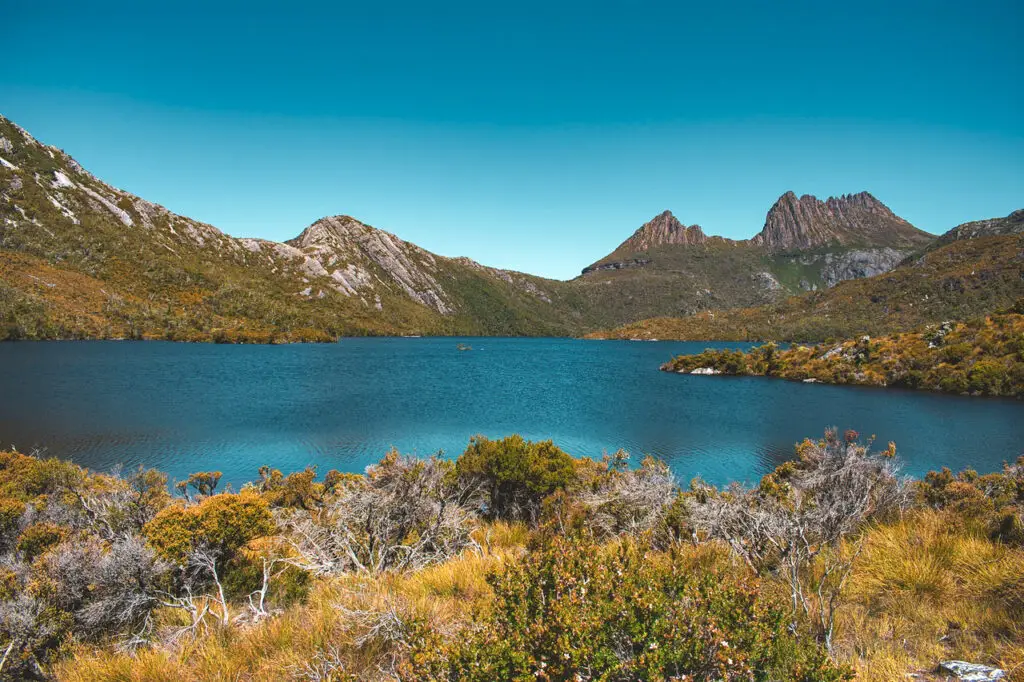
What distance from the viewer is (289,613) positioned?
21.3ft

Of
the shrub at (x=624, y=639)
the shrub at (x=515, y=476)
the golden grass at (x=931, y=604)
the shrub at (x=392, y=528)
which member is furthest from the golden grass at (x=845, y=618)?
the shrub at (x=515, y=476)

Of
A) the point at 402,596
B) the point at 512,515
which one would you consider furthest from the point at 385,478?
the point at 402,596

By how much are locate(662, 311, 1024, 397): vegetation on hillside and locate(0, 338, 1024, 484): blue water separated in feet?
18.9

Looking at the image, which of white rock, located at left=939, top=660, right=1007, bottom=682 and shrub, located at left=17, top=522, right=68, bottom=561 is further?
shrub, located at left=17, top=522, right=68, bottom=561

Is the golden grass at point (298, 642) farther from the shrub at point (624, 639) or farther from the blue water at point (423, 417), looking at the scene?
the blue water at point (423, 417)

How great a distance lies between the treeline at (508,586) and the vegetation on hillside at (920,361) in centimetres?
7102

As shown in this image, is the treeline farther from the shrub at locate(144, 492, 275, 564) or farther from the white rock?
the white rock

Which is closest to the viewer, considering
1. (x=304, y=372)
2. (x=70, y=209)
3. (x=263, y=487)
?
(x=263, y=487)

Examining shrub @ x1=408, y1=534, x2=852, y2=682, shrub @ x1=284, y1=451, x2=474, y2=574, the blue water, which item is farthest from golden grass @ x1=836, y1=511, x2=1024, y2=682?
the blue water

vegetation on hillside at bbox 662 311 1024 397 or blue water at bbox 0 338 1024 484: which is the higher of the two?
vegetation on hillside at bbox 662 311 1024 397

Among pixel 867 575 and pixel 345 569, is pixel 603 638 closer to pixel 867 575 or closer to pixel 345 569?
pixel 867 575

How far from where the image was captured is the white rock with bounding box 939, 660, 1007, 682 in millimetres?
3977

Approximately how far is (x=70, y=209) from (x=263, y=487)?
864 ft

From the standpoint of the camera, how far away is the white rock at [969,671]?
13.0ft
